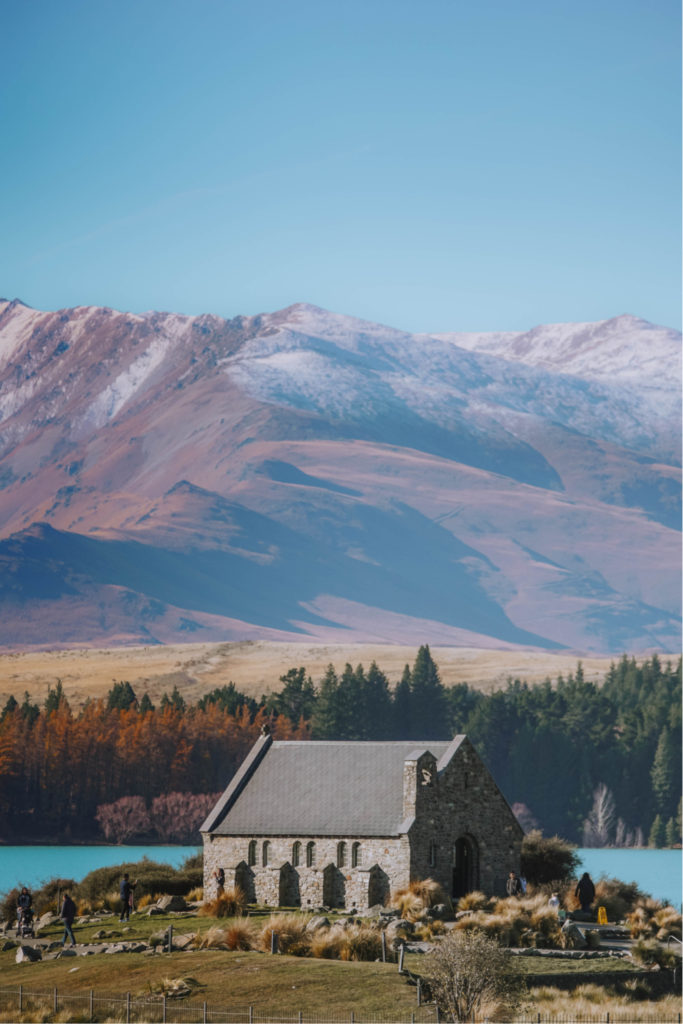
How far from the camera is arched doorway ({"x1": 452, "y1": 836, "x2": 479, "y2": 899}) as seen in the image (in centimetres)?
5669

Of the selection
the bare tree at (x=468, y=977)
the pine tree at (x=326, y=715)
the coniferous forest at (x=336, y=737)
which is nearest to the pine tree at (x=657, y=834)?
the coniferous forest at (x=336, y=737)

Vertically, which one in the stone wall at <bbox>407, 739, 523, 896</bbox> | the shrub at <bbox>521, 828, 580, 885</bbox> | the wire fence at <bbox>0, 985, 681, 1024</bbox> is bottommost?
the wire fence at <bbox>0, 985, 681, 1024</bbox>

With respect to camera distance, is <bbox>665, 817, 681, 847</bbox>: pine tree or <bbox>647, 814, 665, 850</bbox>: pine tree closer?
<bbox>665, 817, 681, 847</bbox>: pine tree

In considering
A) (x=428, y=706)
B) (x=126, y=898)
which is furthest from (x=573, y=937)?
(x=428, y=706)

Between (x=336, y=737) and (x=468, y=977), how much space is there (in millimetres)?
109719

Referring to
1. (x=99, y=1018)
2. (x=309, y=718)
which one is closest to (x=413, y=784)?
(x=99, y=1018)

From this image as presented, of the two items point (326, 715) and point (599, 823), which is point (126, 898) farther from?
point (599, 823)

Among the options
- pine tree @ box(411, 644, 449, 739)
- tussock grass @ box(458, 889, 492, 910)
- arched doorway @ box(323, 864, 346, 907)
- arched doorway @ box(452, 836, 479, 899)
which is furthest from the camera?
pine tree @ box(411, 644, 449, 739)

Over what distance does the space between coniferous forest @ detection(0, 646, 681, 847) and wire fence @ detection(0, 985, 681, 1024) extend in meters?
92.7

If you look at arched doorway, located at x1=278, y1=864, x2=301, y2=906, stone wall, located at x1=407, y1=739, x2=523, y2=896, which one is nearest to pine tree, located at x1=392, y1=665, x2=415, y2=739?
stone wall, located at x1=407, y1=739, x2=523, y2=896

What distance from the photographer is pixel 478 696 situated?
170m

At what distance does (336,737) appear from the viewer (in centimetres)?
14800

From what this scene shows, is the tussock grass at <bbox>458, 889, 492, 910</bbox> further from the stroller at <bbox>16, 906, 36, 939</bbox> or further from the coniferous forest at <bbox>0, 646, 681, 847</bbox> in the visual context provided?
the coniferous forest at <bbox>0, 646, 681, 847</bbox>

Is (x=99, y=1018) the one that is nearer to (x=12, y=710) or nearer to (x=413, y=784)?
(x=413, y=784)
